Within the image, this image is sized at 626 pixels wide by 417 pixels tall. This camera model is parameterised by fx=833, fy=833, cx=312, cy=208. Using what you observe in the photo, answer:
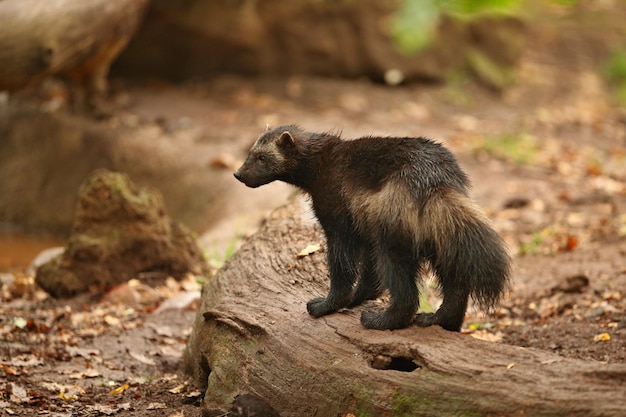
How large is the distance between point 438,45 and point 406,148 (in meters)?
10.7

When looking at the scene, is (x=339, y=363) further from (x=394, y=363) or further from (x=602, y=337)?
(x=602, y=337)

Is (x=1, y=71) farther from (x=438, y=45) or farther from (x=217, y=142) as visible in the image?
(x=438, y=45)

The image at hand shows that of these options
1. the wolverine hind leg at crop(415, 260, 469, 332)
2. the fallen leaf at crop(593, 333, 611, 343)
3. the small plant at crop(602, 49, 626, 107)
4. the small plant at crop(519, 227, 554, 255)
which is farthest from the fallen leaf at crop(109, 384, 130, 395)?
the small plant at crop(602, 49, 626, 107)

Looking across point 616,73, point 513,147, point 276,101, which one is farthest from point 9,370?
point 616,73

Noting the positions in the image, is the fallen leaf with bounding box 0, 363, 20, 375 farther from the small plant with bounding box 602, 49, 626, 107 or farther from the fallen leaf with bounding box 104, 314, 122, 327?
the small plant with bounding box 602, 49, 626, 107

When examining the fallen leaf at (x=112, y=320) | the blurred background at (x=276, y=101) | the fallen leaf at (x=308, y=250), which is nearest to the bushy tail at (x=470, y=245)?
the fallen leaf at (x=308, y=250)

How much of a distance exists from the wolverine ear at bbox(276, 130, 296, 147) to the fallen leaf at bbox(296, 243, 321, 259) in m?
0.82

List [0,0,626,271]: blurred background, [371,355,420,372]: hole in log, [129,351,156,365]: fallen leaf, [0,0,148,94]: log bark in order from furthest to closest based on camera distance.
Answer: [0,0,626,271]: blurred background < [0,0,148,94]: log bark < [129,351,156,365]: fallen leaf < [371,355,420,372]: hole in log

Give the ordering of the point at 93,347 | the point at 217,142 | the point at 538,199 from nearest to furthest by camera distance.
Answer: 1. the point at 93,347
2. the point at 538,199
3. the point at 217,142

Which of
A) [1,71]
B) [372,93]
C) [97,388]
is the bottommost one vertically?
[97,388]

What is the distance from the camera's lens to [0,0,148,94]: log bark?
848cm

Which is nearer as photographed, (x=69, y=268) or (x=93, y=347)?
(x=93, y=347)

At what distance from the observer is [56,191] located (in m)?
11.6

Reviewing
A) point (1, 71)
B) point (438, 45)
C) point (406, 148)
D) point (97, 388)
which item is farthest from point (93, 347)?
point (438, 45)
